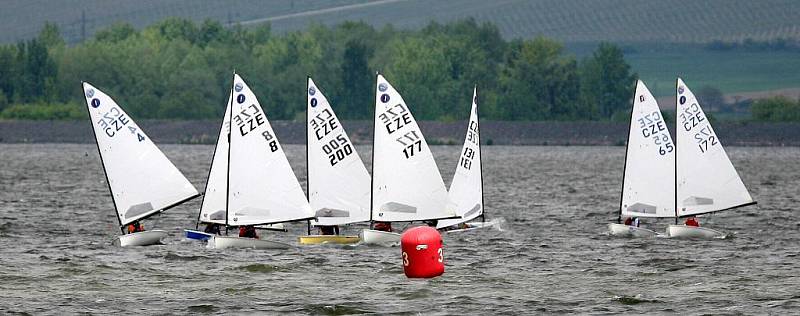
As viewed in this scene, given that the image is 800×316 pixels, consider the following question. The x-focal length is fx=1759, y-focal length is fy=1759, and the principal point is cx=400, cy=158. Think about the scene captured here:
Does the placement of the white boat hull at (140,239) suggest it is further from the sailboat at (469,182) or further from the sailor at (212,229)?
the sailboat at (469,182)

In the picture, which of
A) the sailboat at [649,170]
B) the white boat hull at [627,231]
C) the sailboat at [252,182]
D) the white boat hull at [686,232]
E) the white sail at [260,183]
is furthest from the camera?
the sailboat at [649,170]

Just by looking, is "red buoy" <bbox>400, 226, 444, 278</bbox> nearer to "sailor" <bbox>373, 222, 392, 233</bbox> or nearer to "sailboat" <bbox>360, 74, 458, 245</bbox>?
"sailboat" <bbox>360, 74, 458, 245</bbox>

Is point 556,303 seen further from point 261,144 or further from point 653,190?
point 653,190

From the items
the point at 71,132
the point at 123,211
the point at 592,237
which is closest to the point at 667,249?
the point at 592,237

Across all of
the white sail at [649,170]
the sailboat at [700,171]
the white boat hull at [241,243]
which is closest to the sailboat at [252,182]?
the white boat hull at [241,243]

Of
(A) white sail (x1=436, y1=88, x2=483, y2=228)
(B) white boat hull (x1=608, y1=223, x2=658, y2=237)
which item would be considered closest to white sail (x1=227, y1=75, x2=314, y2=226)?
(A) white sail (x1=436, y1=88, x2=483, y2=228)

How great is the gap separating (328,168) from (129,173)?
5.46 metres

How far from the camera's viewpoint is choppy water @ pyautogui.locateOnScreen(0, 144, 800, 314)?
34.5 m

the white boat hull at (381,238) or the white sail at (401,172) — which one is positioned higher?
the white sail at (401,172)

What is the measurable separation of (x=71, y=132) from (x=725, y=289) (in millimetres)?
167671

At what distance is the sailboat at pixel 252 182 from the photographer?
1825 inches

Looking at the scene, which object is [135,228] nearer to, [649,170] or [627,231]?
[627,231]

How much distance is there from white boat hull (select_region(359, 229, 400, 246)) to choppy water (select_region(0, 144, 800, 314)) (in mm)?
1129

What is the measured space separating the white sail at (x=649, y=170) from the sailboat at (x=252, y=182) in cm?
1126
